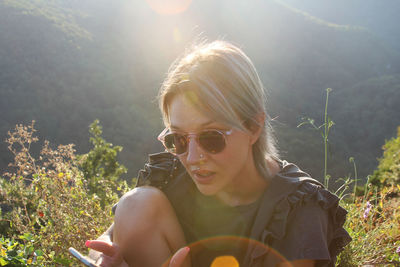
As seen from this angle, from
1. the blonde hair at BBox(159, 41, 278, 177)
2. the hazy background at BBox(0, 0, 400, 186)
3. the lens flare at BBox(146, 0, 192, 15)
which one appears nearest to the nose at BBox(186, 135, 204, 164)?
the blonde hair at BBox(159, 41, 278, 177)

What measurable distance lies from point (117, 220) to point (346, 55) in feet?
201

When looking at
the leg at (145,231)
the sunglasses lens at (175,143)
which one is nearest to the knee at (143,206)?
the leg at (145,231)

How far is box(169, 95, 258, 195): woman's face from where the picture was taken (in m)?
1.44

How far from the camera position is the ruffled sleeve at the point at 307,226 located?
1.23 m

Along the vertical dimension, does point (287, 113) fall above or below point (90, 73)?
below

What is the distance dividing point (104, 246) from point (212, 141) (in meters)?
0.67

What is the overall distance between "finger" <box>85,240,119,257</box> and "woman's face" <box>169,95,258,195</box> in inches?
19.2

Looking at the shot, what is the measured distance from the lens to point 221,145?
1.43 m

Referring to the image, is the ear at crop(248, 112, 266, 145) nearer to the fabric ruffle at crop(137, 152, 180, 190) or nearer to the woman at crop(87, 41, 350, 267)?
the woman at crop(87, 41, 350, 267)

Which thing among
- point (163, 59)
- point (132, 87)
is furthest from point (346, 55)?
point (132, 87)

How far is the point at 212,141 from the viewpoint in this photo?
1.42 metres

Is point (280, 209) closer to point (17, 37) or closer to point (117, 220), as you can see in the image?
point (117, 220)

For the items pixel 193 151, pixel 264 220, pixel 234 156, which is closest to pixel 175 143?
pixel 193 151

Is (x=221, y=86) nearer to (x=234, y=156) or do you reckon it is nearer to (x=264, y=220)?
(x=234, y=156)
